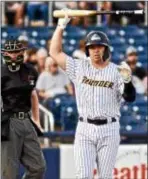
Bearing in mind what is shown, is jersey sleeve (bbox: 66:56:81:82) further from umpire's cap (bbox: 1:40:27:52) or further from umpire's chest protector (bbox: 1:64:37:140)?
umpire's cap (bbox: 1:40:27:52)

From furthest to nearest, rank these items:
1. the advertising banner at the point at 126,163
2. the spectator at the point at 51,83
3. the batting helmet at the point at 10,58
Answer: the spectator at the point at 51,83 < the advertising banner at the point at 126,163 < the batting helmet at the point at 10,58

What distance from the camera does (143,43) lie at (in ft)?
50.3

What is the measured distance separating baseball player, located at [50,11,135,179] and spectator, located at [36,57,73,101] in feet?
12.7

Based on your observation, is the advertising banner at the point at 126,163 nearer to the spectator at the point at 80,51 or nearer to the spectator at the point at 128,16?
the spectator at the point at 80,51

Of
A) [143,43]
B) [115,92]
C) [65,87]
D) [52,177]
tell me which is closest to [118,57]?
[143,43]

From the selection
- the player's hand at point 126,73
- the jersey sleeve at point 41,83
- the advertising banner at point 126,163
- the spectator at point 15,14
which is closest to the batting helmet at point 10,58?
the player's hand at point 126,73

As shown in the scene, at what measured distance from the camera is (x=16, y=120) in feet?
29.5

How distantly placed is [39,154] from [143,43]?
6.61 m

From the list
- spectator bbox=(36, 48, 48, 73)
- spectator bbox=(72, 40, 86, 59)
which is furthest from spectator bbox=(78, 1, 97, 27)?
spectator bbox=(36, 48, 48, 73)

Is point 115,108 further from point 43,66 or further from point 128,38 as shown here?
point 128,38

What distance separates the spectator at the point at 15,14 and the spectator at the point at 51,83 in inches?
107

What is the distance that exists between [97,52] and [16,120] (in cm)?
102

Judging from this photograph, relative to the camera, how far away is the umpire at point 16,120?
8938mm

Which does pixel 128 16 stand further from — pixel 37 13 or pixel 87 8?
pixel 37 13
